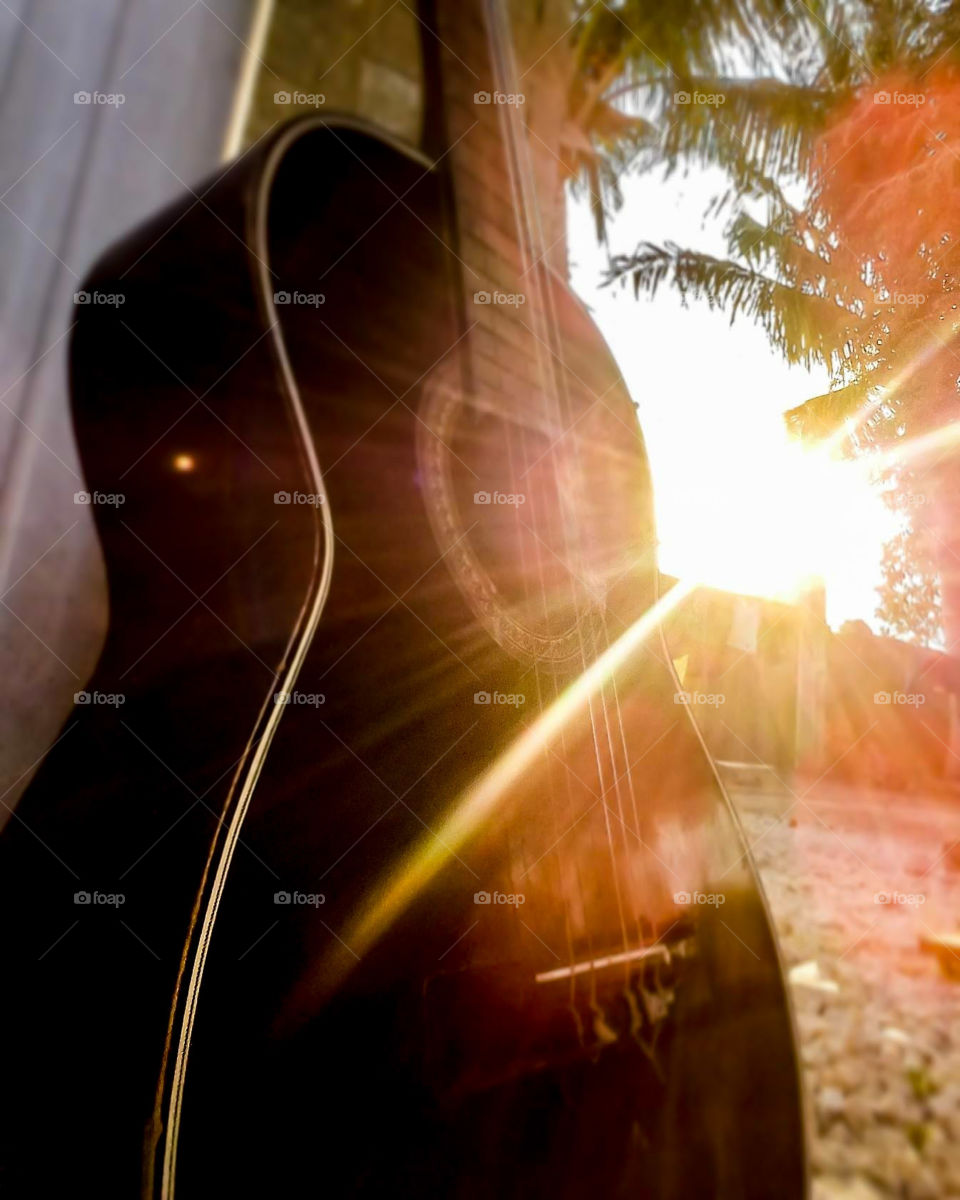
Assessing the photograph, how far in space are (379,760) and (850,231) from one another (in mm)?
568

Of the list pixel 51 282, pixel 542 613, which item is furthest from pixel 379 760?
pixel 51 282

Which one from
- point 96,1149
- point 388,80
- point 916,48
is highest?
point 388,80

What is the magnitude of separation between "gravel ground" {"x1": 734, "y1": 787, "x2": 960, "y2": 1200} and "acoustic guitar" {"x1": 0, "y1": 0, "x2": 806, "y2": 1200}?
0.50 feet

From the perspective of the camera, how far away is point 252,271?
49 centimetres

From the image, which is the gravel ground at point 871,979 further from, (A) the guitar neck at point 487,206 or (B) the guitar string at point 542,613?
(A) the guitar neck at point 487,206

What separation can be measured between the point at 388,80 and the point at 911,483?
1.12 m

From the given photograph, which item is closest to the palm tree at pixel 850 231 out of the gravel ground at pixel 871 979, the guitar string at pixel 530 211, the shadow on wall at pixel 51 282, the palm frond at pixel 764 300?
the palm frond at pixel 764 300

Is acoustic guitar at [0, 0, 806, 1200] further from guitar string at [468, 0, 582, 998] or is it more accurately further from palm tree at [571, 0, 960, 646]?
palm tree at [571, 0, 960, 646]

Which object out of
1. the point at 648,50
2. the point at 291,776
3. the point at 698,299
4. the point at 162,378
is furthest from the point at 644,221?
the point at 291,776

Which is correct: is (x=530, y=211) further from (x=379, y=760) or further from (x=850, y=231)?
(x=379, y=760)

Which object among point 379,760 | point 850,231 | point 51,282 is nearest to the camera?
point 379,760

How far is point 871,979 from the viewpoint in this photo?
776mm

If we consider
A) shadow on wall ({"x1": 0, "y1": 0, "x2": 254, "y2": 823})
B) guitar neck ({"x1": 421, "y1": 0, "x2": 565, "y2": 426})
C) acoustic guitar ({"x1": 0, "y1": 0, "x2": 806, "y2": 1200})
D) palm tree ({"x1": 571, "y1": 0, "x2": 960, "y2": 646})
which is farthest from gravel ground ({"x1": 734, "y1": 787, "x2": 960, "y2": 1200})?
shadow on wall ({"x1": 0, "y1": 0, "x2": 254, "y2": 823})

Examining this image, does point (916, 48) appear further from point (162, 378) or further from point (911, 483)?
point (162, 378)
